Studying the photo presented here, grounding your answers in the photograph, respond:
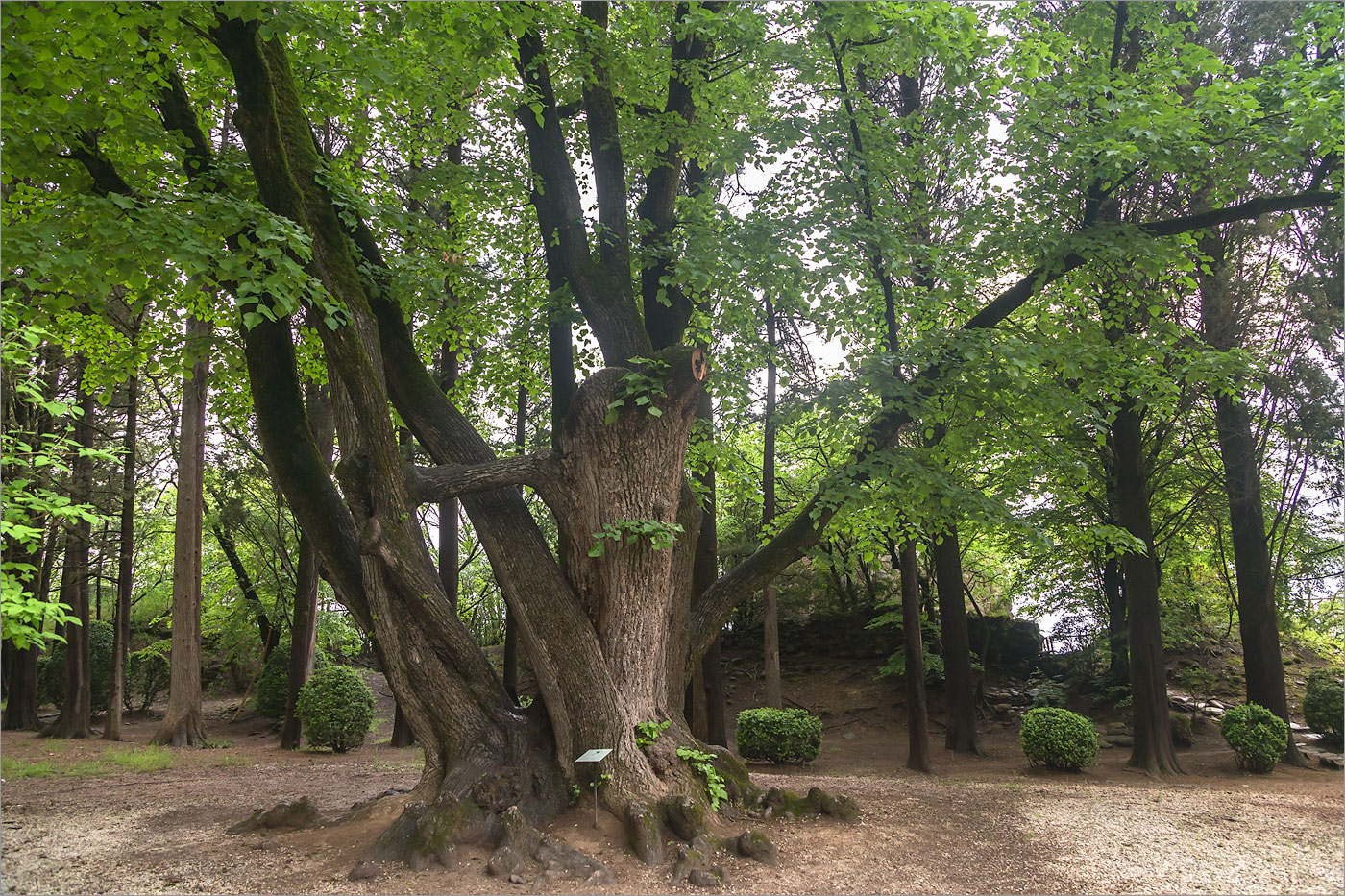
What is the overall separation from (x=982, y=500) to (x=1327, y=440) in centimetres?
766

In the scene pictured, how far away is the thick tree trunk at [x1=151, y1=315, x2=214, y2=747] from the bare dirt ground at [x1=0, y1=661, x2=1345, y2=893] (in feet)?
7.20

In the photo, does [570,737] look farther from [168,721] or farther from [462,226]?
[168,721]

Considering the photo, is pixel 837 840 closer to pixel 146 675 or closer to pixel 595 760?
pixel 595 760

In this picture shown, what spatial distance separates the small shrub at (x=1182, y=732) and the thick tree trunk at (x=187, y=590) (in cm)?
1493

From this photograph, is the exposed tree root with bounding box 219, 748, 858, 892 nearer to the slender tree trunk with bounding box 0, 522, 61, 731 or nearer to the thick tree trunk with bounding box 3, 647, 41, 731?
the slender tree trunk with bounding box 0, 522, 61, 731

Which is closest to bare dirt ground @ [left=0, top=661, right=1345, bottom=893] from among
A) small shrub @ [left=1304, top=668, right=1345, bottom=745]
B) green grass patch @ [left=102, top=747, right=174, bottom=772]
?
green grass patch @ [left=102, top=747, right=174, bottom=772]

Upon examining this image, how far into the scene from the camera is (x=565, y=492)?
6.06 meters

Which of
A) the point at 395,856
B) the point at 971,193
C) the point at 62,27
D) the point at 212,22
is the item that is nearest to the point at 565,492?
the point at 395,856

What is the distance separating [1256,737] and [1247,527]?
3044 mm

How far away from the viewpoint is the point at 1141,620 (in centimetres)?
1078

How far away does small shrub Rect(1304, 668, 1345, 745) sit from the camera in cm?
1141

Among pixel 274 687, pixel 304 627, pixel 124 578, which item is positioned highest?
pixel 124 578

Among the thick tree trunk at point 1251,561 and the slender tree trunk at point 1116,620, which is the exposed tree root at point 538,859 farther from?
the slender tree trunk at point 1116,620

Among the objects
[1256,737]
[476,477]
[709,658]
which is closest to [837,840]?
[476,477]
